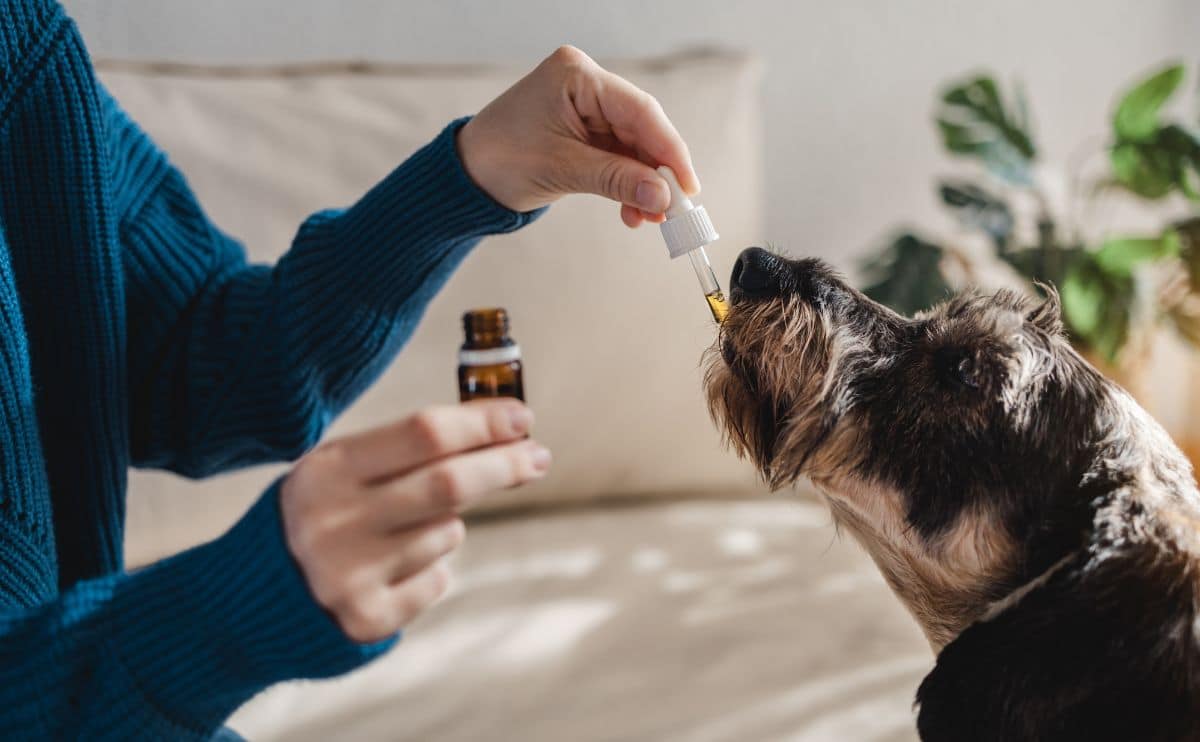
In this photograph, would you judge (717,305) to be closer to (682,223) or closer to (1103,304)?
(682,223)

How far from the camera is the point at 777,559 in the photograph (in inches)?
63.4

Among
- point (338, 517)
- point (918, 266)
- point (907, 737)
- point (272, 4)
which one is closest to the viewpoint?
point (338, 517)

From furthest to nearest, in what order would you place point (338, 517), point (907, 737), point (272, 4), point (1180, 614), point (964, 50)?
point (964, 50) < point (272, 4) < point (907, 737) < point (1180, 614) < point (338, 517)

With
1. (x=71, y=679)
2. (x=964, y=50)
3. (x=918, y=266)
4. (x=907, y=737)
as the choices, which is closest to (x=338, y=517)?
(x=71, y=679)

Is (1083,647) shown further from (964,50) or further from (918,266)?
(964,50)

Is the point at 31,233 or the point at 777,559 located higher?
the point at 31,233

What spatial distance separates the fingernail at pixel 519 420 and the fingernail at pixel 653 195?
32 centimetres

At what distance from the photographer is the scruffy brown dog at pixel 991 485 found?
28.3 inches

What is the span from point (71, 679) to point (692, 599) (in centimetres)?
103

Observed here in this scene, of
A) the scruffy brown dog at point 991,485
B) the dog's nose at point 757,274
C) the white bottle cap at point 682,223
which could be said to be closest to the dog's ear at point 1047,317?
the scruffy brown dog at point 991,485

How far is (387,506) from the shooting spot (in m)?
0.48

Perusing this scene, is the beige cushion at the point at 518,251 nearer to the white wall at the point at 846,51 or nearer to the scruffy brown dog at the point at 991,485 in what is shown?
the white wall at the point at 846,51

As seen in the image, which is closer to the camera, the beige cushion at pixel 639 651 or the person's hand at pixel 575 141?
the person's hand at pixel 575 141

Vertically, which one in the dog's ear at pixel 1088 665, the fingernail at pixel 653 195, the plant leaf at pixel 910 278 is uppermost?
the fingernail at pixel 653 195
